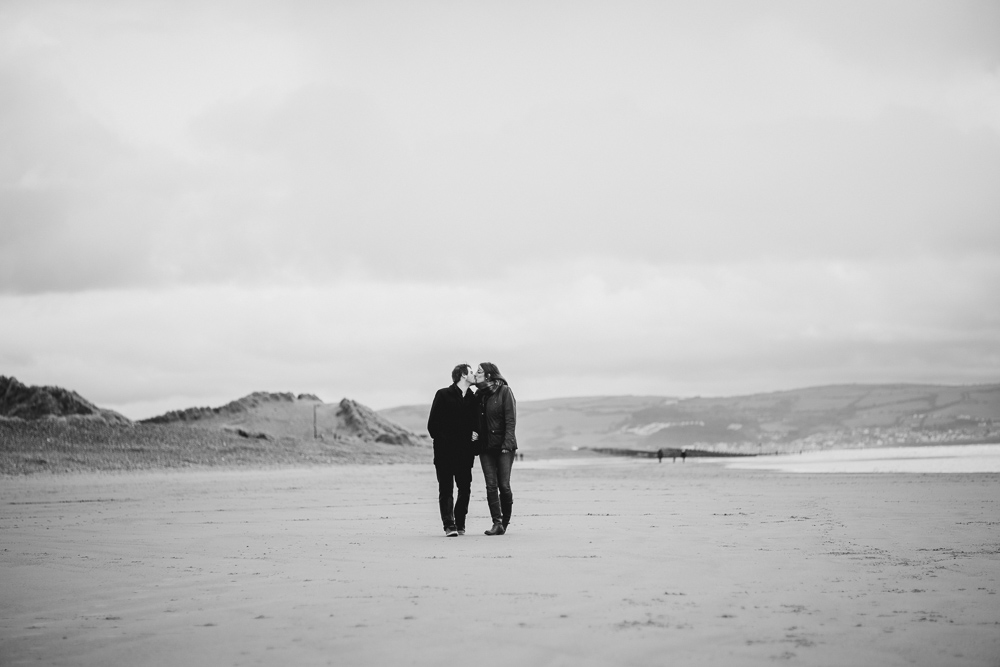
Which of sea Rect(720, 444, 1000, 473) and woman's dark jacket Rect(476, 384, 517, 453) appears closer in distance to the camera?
woman's dark jacket Rect(476, 384, 517, 453)

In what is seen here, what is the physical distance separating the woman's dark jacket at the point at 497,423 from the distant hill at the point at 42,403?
51.3 m

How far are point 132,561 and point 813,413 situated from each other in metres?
139

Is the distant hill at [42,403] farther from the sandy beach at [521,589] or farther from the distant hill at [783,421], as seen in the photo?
the distant hill at [783,421]

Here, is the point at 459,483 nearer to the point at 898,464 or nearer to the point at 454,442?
the point at 454,442

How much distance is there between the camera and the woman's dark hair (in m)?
11.9

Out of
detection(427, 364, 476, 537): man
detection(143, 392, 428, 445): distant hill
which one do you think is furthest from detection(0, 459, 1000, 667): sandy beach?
detection(143, 392, 428, 445): distant hill

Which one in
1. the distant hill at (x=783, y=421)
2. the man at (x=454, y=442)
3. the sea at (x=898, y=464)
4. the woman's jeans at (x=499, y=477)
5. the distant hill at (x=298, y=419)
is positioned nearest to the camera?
the woman's jeans at (x=499, y=477)

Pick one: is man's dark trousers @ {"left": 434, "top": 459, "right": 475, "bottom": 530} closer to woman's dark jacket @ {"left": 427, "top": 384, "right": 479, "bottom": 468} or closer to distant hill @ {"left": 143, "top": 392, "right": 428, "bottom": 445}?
woman's dark jacket @ {"left": 427, "top": 384, "right": 479, "bottom": 468}

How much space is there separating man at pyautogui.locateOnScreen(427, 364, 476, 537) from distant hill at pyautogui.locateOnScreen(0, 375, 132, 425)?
50896 mm

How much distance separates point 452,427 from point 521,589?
16.1 feet

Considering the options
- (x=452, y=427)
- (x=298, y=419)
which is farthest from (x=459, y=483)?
(x=298, y=419)

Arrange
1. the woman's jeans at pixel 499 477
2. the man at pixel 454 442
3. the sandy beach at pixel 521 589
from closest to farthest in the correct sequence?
the sandy beach at pixel 521 589 < the woman's jeans at pixel 499 477 < the man at pixel 454 442

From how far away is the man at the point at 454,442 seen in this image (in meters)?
11.6

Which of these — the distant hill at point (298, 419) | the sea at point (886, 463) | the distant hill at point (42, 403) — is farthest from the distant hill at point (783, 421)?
the distant hill at point (42, 403)
